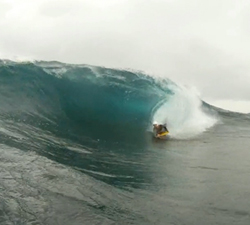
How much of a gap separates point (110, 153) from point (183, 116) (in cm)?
992

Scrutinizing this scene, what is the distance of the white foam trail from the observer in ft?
59.7

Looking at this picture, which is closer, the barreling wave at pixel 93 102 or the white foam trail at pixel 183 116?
the barreling wave at pixel 93 102

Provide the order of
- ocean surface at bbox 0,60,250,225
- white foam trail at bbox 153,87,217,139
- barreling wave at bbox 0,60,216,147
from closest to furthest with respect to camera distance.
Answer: ocean surface at bbox 0,60,250,225 < barreling wave at bbox 0,60,216,147 < white foam trail at bbox 153,87,217,139

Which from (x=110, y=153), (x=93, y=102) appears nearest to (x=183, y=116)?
(x=93, y=102)

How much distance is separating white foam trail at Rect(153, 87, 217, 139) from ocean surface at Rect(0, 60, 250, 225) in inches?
3.1

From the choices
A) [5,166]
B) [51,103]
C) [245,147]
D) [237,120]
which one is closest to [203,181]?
[5,166]

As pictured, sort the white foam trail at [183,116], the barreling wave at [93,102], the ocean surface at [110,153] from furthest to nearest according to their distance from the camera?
the white foam trail at [183,116] < the barreling wave at [93,102] < the ocean surface at [110,153]

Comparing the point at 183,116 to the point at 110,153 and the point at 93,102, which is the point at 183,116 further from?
the point at 110,153

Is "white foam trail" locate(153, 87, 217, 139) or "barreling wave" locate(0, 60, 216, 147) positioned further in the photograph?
"white foam trail" locate(153, 87, 217, 139)

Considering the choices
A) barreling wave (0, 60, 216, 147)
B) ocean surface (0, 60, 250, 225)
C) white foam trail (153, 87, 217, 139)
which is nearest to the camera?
ocean surface (0, 60, 250, 225)

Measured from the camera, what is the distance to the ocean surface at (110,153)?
247 inches

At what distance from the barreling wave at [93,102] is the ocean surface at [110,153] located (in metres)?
0.06

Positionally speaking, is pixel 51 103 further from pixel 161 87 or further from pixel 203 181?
pixel 203 181

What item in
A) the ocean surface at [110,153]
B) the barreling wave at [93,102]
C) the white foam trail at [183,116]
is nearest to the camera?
the ocean surface at [110,153]
